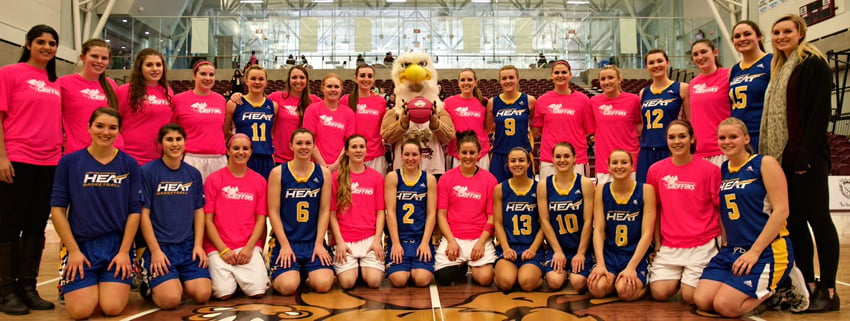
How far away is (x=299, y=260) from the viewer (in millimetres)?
3664

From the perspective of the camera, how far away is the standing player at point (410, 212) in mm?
3736

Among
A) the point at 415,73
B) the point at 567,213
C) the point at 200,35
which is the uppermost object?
the point at 200,35

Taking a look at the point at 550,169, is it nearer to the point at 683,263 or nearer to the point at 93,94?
the point at 683,263

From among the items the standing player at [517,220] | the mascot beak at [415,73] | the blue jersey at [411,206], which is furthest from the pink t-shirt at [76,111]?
the standing player at [517,220]

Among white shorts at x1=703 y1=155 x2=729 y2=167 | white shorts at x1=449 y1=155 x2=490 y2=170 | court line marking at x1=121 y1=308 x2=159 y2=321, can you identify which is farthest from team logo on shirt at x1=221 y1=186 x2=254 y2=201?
white shorts at x1=703 y1=155 x2=729 y2=167

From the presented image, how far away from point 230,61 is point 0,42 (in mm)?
7040

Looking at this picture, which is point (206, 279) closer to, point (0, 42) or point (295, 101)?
point (295, 101)

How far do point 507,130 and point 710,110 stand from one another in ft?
4.52

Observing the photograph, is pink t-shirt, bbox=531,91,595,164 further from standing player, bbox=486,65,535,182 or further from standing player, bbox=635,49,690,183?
standing player, bbox=635,49,690,183

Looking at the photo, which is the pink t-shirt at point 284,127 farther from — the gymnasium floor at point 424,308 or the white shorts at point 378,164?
the gymnasium floor at point 424,308

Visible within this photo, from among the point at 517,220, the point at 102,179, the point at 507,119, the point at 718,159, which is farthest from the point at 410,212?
the point at 718,159

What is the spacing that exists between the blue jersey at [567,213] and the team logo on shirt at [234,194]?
1.92 meters

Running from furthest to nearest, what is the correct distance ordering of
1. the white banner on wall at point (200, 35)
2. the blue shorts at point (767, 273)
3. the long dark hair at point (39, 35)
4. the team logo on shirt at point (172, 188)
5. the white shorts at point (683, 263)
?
the white banner on wall at point (200, 35)
the team logo on shirt at point (172, 188)
the white shorts at point (683, 263)
the long dark hair at point (39, 35)
the blue shorts at point (767, 273)

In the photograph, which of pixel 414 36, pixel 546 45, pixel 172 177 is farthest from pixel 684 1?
pixel 172 177
